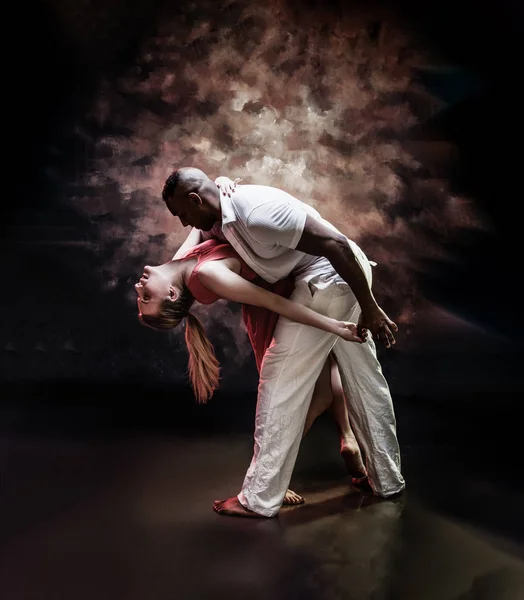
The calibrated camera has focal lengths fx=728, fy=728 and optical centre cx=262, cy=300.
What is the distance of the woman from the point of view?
2.33 metres

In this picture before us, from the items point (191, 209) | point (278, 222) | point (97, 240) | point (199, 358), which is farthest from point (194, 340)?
point (97, 240)

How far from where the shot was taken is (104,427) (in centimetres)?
370

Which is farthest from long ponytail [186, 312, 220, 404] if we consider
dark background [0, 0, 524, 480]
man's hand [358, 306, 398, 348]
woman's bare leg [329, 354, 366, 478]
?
dark background [0, 0, 524, 480]

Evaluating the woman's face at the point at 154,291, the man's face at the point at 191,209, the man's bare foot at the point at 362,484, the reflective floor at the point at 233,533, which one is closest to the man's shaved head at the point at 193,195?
the man's face at the point at 191,209

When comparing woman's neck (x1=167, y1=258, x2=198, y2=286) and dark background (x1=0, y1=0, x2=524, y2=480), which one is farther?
dark background (x1=0, y1=0, x2=524, y2=480)

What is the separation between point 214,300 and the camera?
8.20 feet

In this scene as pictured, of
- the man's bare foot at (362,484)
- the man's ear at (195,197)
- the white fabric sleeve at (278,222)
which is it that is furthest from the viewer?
the man's bare foot at (362,484)

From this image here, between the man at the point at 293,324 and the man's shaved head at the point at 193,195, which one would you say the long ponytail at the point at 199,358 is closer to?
the man at the point at 293,324

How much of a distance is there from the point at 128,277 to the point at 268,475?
2.69 m

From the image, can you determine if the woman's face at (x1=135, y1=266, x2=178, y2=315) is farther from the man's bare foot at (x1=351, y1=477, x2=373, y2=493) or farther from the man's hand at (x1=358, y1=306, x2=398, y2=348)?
the man's bare foot at (x1=351, y1=477, x2=373, y2=493)

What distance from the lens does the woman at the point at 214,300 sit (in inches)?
91.6

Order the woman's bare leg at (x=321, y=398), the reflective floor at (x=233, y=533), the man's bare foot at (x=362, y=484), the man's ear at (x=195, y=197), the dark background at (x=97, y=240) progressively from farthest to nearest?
the dark background at (x=97, y=240) → the woman's bare leg at (x=321, y=398) → the man's bare foot at (x=362, y=484) → the man's ear at (x=195, y=197) → the reflective floor at (x=233, y=533)

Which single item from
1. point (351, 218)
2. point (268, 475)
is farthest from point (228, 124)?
point (268, 475)

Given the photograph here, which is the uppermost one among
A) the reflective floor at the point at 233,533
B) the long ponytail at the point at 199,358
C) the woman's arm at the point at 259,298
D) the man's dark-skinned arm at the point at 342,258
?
the man's dark-skinned arm at the point at 342,258
